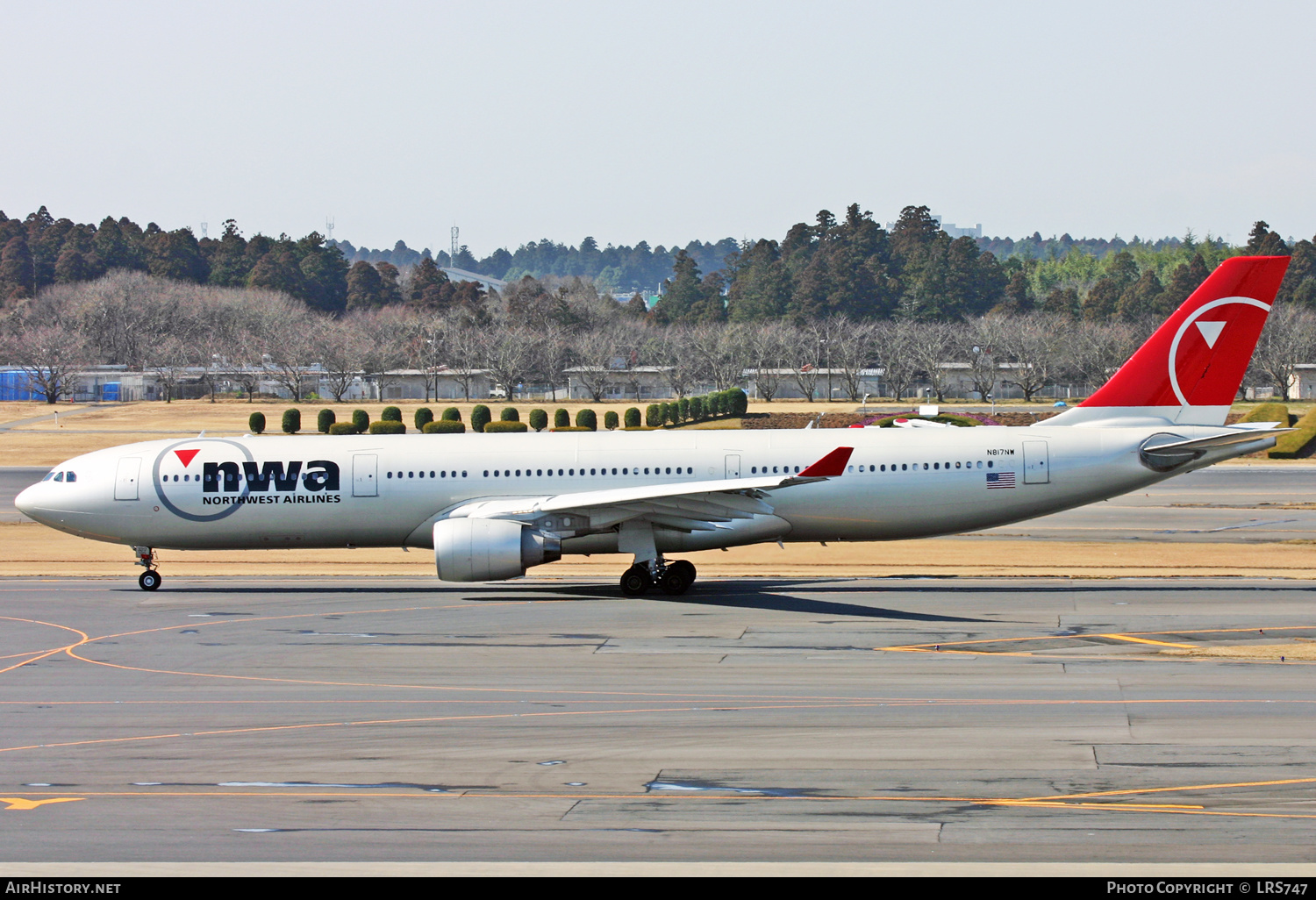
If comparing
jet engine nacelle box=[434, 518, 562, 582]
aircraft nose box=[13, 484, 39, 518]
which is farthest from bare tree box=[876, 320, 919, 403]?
aircraft nose box=[13, 484, 39, 518]

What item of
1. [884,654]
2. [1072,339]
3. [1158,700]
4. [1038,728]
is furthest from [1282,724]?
[1072,339]

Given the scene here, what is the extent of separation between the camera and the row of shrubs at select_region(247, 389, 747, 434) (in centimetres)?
8256

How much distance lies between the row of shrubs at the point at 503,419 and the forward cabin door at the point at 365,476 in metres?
41.2

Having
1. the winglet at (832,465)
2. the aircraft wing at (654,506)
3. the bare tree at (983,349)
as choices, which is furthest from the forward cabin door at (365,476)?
the bare tree at (983,349)

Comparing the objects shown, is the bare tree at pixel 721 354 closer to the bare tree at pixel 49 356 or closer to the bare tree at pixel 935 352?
the bare tree at pixel 935 352

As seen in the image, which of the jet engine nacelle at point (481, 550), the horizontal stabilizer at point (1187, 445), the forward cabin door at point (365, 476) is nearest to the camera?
the jet engine nacelle at point (481, 550)

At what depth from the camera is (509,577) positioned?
29734 mm

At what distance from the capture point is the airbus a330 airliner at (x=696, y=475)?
31.3 m

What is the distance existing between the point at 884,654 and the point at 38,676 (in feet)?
50.4

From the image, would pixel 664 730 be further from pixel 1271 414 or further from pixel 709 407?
pixel 709 407

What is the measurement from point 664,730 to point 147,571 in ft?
66.4

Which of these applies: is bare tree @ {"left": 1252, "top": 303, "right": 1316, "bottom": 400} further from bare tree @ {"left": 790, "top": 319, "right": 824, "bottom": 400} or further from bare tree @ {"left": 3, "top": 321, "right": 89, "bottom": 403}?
bare tree @ {"left": 3, "top": 321, "right": 89, "bottom": 403}

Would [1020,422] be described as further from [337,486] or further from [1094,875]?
[1094,875]

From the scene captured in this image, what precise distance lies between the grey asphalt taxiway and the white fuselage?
2.54 meters
